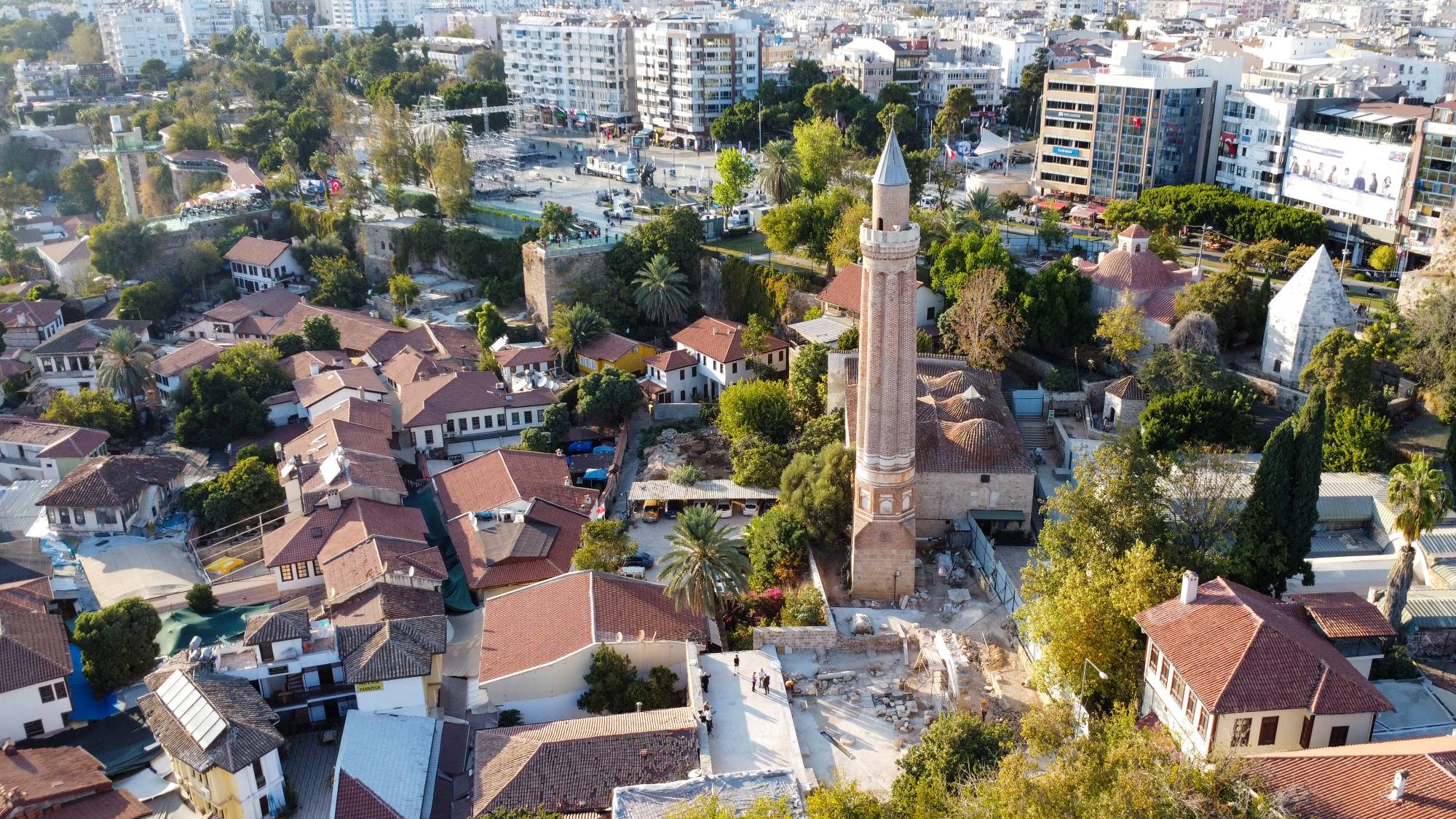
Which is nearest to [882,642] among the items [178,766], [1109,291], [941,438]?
[941,438]

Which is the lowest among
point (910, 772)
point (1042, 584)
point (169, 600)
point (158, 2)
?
point (169, 600)

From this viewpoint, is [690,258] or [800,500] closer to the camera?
[800,500]

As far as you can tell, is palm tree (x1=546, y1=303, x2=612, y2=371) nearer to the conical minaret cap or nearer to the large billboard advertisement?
the conical minaret cap

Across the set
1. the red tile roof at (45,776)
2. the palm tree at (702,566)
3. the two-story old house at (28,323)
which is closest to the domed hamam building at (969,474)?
the palm tree at (702,566)

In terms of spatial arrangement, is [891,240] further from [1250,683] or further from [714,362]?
[714,362]

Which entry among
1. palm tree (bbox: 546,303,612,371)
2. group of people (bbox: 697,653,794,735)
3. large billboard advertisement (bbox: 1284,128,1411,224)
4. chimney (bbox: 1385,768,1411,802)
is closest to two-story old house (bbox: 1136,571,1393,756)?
chimney (bbox: 1385,768,1411,802)

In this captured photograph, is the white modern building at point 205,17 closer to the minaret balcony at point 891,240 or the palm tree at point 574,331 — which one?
the palm tree at point 574,331

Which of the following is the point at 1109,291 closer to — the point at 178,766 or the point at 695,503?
the point at 695,503
